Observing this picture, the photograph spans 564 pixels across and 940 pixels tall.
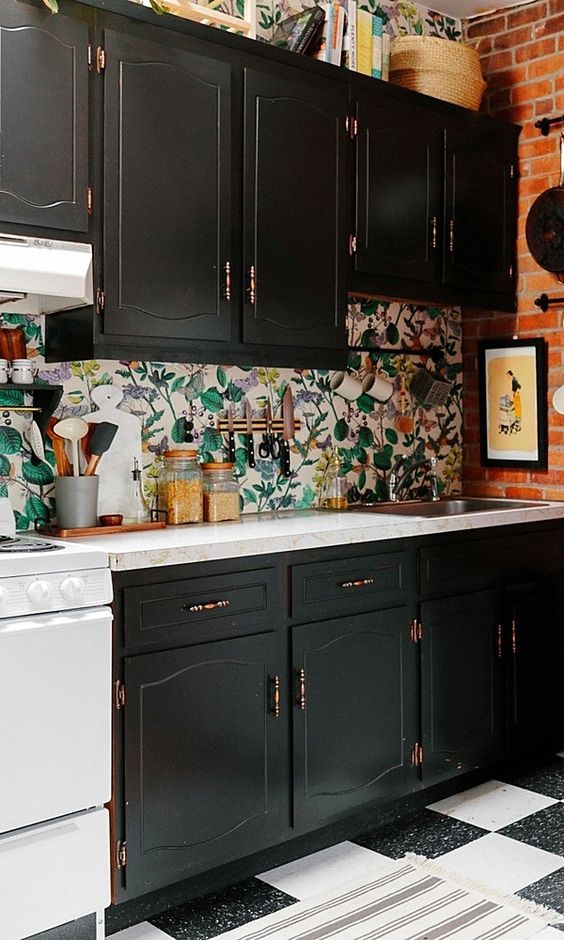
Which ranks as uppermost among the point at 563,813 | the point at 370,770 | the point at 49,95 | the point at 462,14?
the point at 462,14

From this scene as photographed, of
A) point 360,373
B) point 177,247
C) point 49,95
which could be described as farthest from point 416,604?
point 49,95

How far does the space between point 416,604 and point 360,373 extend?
105 centimetres

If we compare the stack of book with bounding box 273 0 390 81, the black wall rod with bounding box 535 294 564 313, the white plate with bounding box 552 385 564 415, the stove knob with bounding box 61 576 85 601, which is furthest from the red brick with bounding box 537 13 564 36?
the stove knob with bounding box 61 576 85 601

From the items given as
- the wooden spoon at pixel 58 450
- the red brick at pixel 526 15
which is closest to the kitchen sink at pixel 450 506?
the wooden spoon at pixel 58 450

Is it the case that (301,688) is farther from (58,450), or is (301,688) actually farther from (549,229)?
(549,229)

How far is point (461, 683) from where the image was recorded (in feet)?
10.8

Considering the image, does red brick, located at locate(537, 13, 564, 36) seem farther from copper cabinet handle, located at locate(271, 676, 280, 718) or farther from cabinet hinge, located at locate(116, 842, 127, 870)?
cabinet hinge, located at locate(116, 842, 127, 870)

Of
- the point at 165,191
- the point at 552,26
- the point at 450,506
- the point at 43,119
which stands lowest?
the point at 450,506

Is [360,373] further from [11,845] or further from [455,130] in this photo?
[11,845]

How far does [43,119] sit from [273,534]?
4.08 ft

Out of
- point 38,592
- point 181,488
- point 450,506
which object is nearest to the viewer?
point 38,592

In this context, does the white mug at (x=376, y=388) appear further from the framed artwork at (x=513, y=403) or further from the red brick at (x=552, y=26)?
the red brick at (x=552, y=26)

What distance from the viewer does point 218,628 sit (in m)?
2.57

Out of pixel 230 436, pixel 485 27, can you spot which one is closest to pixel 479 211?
pixel 485 27
